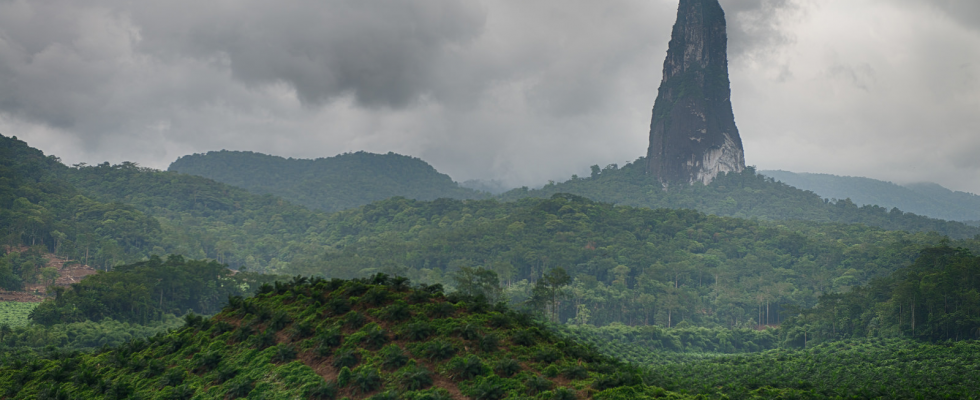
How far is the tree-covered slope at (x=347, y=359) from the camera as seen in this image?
61.7ft

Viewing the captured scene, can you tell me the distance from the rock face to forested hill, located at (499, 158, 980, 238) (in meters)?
4.46

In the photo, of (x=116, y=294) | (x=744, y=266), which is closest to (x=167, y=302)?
(x=116, y=294)

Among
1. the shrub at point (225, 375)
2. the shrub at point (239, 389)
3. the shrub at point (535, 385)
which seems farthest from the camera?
the shrub at point (225, 375)

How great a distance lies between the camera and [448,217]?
119500mm

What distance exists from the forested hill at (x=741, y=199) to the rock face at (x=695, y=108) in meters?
4.46

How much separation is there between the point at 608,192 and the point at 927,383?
13448cm

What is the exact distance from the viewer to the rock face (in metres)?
158

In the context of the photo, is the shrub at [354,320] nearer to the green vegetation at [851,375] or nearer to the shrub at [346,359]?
the shrub at [346,359]

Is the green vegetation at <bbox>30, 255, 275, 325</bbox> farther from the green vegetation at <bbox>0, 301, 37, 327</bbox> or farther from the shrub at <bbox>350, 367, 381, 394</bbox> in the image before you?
the shrub at <bbox>350, 367, 381, 394</bbox>

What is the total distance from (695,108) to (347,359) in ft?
495

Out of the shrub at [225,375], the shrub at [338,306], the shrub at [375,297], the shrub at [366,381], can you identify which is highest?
the shrub at [375,297]

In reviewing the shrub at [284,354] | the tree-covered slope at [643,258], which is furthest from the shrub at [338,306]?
the tree-covered slope at [643,258]

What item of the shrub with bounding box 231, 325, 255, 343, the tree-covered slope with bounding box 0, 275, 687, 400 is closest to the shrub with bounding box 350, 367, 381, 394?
the tree-covered slope with bounding box 0, 275, 687, 400

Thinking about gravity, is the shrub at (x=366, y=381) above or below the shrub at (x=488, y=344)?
below
